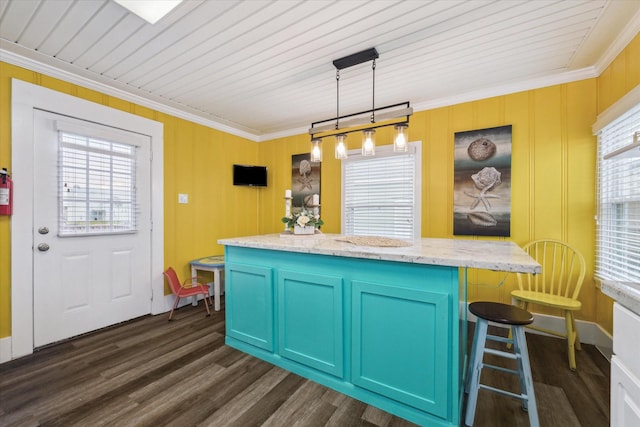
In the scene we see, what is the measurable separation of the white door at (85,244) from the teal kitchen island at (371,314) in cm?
161

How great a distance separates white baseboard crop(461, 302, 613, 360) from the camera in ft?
7.38

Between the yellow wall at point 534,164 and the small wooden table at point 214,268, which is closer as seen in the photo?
the yellow wall at point 534,164

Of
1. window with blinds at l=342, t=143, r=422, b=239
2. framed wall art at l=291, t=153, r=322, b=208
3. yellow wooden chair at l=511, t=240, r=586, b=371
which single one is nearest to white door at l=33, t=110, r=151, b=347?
framed wall art at l=291, t=153, r=322, b=208

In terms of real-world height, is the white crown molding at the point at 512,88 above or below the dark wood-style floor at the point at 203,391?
above

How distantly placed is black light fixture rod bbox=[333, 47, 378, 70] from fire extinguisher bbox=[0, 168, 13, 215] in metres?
2.92

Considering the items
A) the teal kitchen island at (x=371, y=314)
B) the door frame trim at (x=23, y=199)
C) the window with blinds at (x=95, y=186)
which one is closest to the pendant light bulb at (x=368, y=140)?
the teal kitchen island at (x=371, y=314)

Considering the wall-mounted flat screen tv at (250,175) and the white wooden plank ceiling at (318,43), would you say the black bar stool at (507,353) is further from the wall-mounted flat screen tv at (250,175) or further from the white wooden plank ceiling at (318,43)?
the wall-mounted flat screen tv at (250,175)

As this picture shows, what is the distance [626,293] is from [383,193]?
2.77 metres

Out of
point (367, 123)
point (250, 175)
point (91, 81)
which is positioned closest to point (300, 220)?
point (367, 123)

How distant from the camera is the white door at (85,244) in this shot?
240cm

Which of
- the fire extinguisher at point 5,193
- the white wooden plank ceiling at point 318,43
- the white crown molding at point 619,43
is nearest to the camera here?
the white wooden plank ceiling at point 318,43

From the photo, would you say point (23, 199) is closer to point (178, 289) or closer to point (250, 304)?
point (178, 289)

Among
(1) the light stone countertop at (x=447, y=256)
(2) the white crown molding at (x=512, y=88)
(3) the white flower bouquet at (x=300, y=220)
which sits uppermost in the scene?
(2) the white crown molding at (x=512, y=88)

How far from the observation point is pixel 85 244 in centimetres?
268
